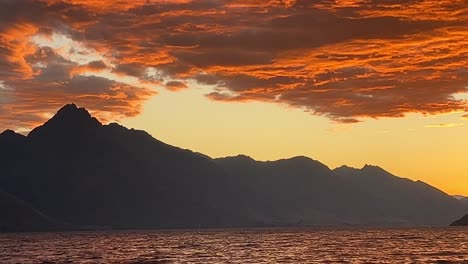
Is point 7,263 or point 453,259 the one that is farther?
point 7,263

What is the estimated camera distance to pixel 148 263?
12444 centimetres

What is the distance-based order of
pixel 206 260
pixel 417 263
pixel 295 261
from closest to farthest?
pixel 417 263
pixel 295 261
pixel 206 260

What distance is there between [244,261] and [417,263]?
1280 inches

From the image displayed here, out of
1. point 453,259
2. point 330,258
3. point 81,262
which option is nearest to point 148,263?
point 81,262

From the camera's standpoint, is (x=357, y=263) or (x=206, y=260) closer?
(x=357, y=263)

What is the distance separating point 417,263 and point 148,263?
47937 mm

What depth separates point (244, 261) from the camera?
5138 inches

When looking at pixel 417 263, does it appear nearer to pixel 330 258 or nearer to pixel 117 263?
pixel 330 258

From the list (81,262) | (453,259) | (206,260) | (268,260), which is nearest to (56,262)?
(81,262)

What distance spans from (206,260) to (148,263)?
49.0 ft

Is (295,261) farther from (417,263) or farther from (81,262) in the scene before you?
(81,262)

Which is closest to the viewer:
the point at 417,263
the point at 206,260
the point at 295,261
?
the point at 417,263

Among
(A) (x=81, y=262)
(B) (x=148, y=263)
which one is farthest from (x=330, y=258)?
(A) (x=81, y=262)

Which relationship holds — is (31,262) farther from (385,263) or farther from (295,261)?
(385,263)
